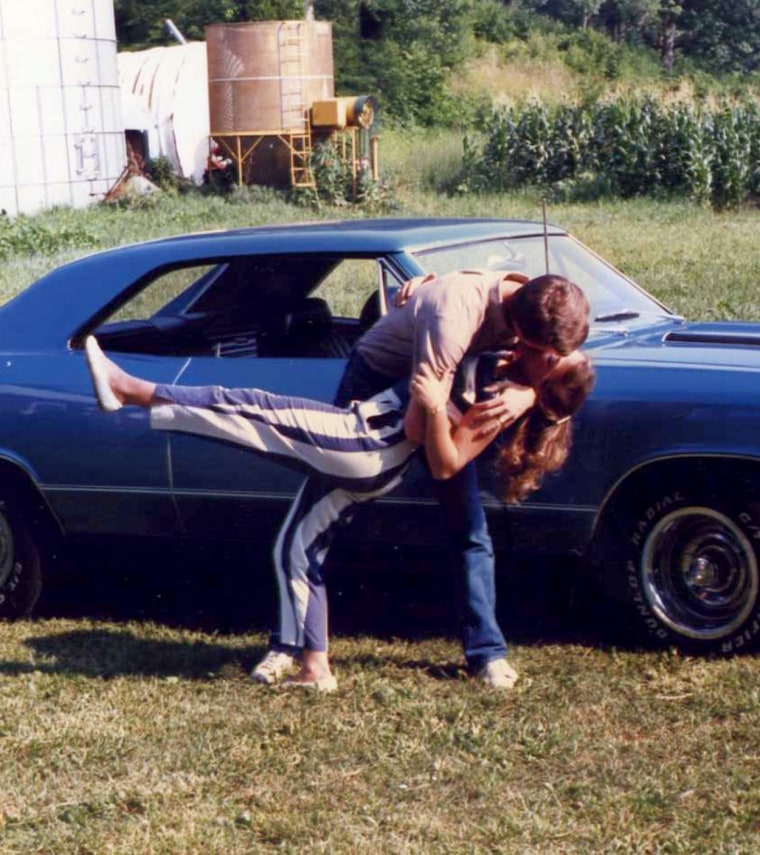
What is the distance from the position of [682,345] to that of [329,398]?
1.31 meters

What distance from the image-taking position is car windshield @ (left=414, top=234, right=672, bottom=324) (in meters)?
5.77

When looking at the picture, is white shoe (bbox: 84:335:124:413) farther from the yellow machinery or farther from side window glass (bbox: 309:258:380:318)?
the yellow machinery

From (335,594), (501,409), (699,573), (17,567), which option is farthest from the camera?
(335,594)

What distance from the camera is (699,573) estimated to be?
5.16m

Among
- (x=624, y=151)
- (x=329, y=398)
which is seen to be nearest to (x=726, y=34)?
(x=624, y=151)

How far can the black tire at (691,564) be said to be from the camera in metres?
5.09

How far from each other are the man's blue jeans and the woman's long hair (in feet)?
0.43

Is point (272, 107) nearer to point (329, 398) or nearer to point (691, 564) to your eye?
point (329, 398)

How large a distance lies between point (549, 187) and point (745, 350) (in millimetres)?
22674

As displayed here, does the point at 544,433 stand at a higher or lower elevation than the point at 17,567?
higher

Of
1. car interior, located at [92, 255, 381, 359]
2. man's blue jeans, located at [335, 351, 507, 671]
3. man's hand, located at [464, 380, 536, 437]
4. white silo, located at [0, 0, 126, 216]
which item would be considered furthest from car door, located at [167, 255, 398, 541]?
white silo, located at [0, 0, 126, 216]

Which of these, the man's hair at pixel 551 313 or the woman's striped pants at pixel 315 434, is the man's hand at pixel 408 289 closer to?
the woman's striped pants at pixel 315 434

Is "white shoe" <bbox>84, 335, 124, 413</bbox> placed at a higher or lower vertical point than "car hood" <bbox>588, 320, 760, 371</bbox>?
higher

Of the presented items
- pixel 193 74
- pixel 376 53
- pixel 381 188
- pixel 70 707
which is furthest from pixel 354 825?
pixel 376 53
